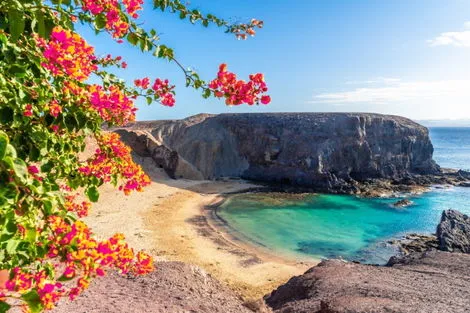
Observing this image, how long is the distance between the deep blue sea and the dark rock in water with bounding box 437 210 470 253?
11.3ft

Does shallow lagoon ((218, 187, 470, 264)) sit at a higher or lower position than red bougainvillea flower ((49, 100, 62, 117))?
lower

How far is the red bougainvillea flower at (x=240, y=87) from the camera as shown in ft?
12.1

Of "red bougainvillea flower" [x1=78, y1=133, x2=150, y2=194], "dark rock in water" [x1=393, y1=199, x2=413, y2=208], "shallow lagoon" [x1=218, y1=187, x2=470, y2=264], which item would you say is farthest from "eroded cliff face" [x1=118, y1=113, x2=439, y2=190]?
"red bougainvillea flower" [x1=78, y1=133, x2=150, y2=194]

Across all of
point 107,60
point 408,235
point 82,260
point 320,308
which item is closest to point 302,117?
point 408,235

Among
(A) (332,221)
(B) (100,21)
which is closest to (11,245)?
(B) (100,21)

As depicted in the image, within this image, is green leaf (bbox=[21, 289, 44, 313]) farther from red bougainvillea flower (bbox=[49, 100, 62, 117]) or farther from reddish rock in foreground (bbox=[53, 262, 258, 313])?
reddish rock in foreground (bbox=[53, 262, 258, 313])

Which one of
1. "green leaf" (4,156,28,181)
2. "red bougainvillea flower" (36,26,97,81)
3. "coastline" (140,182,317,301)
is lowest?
"coastline" (140,182,317,301)

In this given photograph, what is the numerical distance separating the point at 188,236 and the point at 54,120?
23203mm

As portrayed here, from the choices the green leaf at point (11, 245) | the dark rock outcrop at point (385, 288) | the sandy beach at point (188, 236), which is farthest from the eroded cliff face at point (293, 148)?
the green leaf at point (11, 245)

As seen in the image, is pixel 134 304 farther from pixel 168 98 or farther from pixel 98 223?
pixel 98 223

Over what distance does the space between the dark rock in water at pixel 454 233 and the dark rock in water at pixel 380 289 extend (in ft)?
30.1

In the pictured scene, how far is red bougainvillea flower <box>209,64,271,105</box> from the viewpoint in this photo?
369 centimetres

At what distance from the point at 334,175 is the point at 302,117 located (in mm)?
12411

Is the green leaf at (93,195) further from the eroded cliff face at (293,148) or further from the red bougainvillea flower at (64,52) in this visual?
the eroded cliff face at (293,148)
